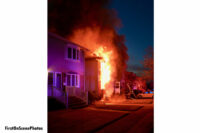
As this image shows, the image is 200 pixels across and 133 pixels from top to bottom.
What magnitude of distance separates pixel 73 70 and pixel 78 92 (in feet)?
4.94

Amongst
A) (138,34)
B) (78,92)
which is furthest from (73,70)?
(138,34)

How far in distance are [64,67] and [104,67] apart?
207 inches

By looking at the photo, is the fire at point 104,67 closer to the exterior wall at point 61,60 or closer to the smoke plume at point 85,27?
the smoke plume at point 85,27

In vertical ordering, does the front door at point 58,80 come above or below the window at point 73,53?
below

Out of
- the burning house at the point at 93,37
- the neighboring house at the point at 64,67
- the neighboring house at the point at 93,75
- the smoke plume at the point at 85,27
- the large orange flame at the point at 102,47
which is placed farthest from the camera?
the smoke plume at the point at 85,27

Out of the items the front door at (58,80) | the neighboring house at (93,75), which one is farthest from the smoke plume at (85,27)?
the front door at (58,80)

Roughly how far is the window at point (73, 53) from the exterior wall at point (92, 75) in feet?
8.41

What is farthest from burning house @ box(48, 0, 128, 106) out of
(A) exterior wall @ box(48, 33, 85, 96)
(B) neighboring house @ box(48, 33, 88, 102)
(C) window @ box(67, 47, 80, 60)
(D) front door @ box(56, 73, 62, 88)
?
(D) front door @ box(56, 73, 62, 88)

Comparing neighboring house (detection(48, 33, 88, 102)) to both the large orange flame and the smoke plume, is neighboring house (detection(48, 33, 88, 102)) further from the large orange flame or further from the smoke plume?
the smoke plume

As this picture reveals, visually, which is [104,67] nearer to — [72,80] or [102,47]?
[102,47]

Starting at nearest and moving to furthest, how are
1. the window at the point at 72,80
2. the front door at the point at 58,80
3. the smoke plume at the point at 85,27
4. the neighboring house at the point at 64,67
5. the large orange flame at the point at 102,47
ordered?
1. the neighboring house at the point at 64,67
2. the front door at the point at 58,80
3. the window at the point at 72,80
4. the large orange flame at the point at 102,47
5. the smoke plume at the point at 85,27

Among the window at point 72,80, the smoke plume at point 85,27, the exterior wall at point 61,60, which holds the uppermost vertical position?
the smoke plume at point 85,27

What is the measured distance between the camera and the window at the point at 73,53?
11073 millimetres
